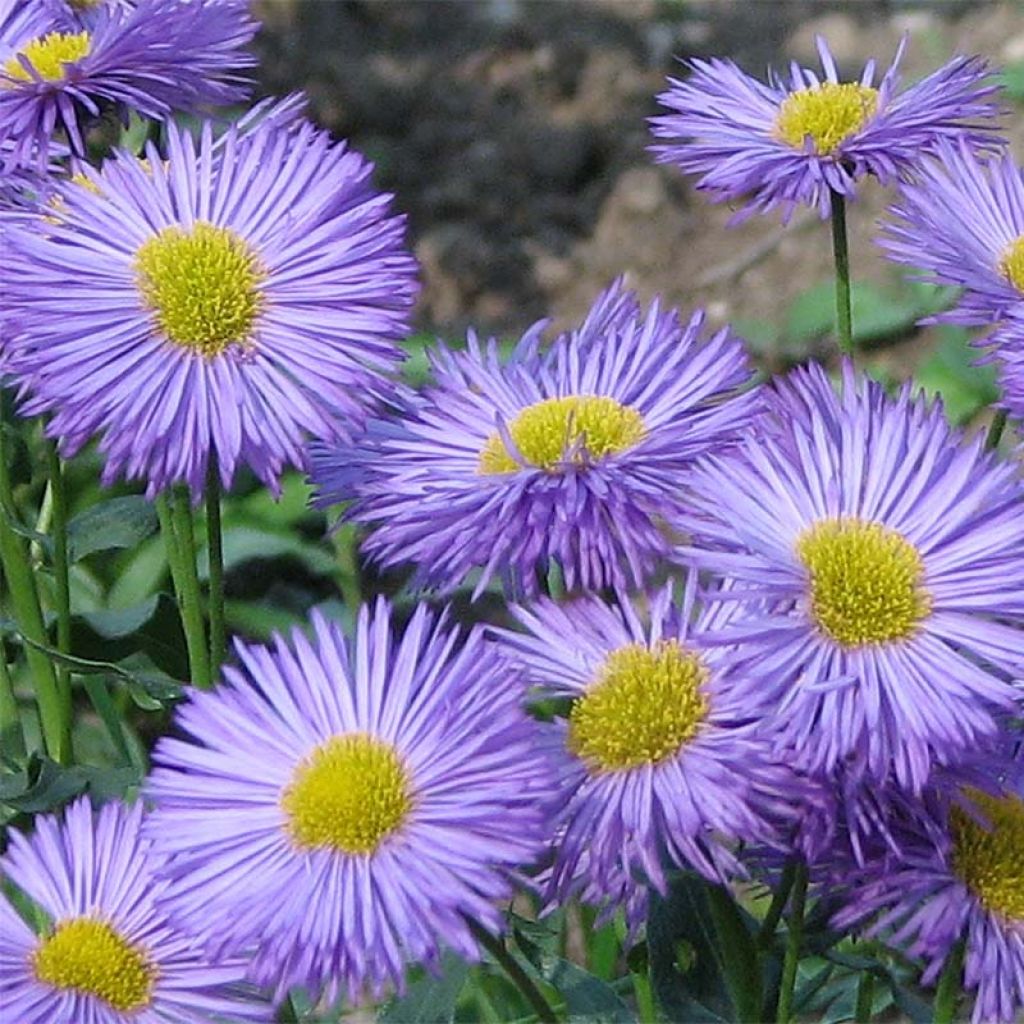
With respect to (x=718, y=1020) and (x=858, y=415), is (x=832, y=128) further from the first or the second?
→ (x=718, y=1020)

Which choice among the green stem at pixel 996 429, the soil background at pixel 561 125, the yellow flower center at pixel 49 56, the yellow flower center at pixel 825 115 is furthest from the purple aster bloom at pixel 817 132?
the soil background at pixel 561 125

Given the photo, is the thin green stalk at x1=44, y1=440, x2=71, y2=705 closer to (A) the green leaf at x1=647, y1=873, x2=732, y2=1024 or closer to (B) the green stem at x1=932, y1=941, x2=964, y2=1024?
(A) the green leaf at x1=647, y1=873, x2=732, y2=1024

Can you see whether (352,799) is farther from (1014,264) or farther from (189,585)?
(1014,264)

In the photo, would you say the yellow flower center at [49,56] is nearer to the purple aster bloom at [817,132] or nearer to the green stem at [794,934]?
the purple aster bloom at [817,132]

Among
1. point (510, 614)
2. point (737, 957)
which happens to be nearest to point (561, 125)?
point (510, 614)

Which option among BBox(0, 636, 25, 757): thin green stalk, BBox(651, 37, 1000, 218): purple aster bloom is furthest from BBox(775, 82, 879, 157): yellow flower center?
BBox(0, 636, 25, 757): thin green stalk

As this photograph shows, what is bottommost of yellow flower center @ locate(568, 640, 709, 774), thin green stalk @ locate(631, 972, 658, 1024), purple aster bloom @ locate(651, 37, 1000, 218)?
thin green stalk @ locate(631, 972, 658, 1024)
